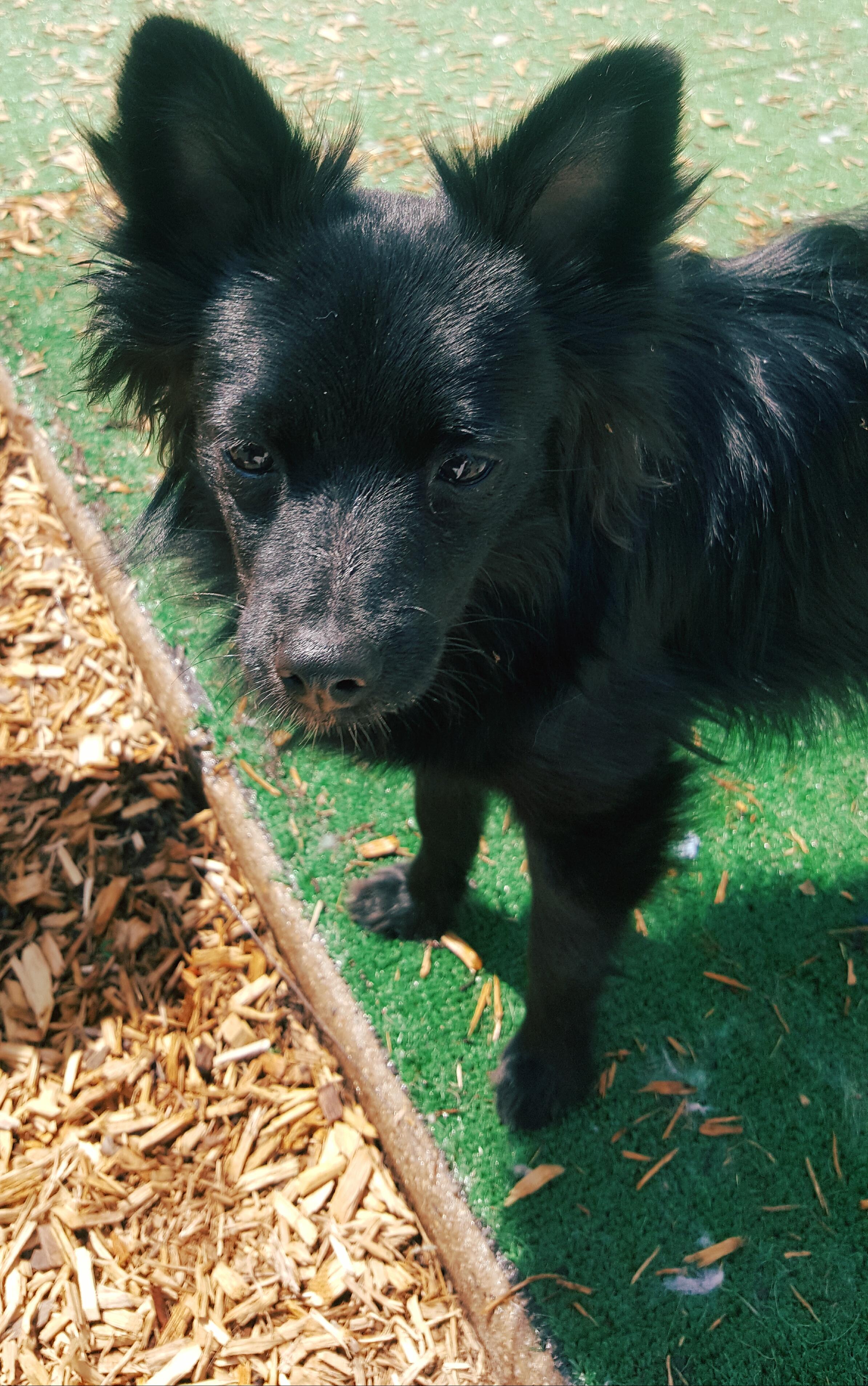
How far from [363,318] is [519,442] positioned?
15.0 inches

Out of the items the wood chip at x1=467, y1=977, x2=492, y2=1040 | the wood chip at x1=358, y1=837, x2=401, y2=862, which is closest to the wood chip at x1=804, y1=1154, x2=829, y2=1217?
the wood chip at x1=467, y1=977, x2=492, y2=1040

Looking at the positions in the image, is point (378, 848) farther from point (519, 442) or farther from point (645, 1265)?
point (519, 442)

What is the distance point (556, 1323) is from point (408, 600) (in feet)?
5.70

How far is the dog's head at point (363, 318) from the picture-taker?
1847 mm

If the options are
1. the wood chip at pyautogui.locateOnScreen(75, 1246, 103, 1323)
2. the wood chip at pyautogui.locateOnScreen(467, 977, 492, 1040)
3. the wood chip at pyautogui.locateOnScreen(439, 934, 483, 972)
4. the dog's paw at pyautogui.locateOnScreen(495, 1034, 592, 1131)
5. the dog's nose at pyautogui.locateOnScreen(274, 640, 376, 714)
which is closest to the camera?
the dog's nose at pyautogui.locateOnScreen(274, 640, 376, 714)

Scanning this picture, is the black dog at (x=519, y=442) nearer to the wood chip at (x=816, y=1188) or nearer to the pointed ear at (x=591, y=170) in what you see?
the pointed ear at (x=591, y=170)

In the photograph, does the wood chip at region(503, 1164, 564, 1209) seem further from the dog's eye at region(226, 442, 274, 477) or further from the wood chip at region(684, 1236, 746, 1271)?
the dog's eye at region(226, 442, 274, 477)

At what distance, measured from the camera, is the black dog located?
188cm

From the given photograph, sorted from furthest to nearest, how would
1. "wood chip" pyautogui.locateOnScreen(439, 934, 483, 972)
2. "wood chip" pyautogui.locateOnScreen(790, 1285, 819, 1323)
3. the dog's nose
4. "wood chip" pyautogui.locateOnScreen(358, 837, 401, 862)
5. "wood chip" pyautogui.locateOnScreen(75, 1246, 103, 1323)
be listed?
"wood chip" pyautogui.locateOnScreen(358, 837, 401, 862) < "wood chip" pyautogui.locateOnScreen(439, 934, 483, 972) < "wood chip" pyautogui.locateOnScreen(75, 1246, 103, 1323) < "wood chip" pyautogui.locateOnScreen(790, 1285, 819, 1323) < the dog's nose

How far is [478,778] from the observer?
2.39 m

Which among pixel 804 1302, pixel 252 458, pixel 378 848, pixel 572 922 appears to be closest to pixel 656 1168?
pixel 804 1302

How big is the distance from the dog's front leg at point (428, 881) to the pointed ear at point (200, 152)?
5.06 ft

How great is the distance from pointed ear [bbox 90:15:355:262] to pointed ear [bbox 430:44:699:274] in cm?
31

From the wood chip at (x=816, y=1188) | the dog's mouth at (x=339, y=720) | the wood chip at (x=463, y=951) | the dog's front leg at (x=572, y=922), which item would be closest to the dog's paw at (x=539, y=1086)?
the dog's front leg at (x=572, y=922)
